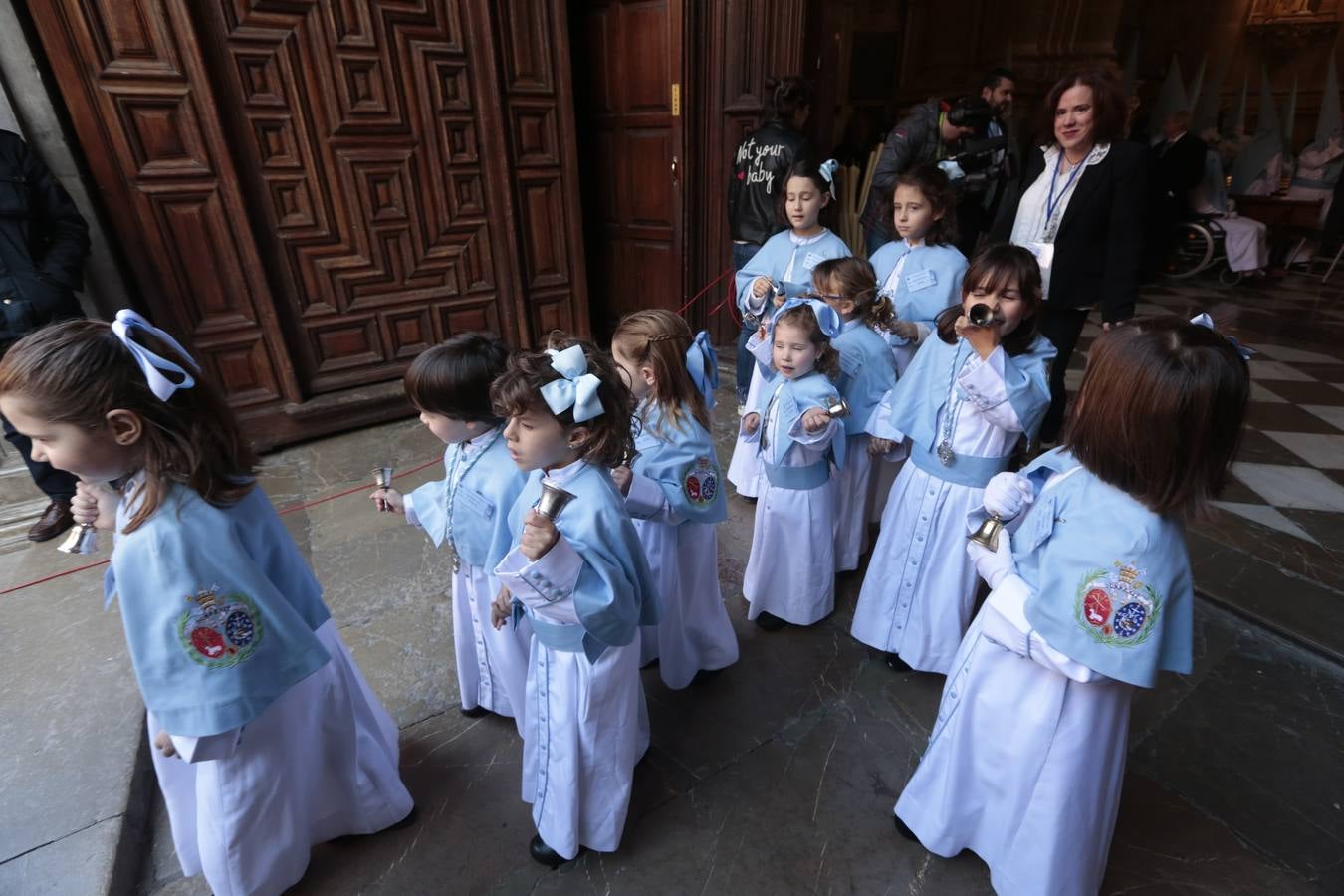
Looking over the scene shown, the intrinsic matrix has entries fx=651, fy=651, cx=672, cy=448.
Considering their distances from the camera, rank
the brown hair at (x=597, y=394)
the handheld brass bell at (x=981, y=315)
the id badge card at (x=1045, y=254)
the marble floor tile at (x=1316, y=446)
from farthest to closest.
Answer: the marble floor tile at (x=1316, y=446) → the id badge card at (x=1045, y=254) → the handheld brass bell at (x=981, y=315) → the brown hair at (x=597, y=394)

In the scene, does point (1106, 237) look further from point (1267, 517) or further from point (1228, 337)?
point (1228, 337)

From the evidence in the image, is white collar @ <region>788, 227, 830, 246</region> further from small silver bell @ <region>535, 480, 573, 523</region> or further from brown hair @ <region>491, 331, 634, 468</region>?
small silver bell @ <region>535, 480, 573, 523</region>

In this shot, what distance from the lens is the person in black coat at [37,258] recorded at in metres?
2.93

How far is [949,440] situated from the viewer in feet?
6.87

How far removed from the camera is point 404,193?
169 inches

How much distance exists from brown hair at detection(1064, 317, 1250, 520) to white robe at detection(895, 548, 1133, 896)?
1.12 feet

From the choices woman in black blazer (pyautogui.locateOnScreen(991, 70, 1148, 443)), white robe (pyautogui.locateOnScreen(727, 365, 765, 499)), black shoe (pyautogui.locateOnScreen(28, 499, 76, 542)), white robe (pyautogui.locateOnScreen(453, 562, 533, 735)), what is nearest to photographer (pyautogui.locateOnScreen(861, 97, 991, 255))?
woman in black blazer (pyautogui.locateOnScreen(991, 70, 1148, 443))

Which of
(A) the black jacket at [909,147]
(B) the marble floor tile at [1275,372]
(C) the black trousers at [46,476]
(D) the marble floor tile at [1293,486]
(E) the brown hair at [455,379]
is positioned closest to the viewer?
(E) the brown hair at [455,379]

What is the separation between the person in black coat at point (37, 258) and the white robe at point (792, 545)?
3344 millimetres

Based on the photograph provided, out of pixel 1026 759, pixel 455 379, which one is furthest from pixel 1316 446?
pixel 455 379

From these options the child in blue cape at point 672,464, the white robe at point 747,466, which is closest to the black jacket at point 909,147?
Result: the white robe at point 747,466

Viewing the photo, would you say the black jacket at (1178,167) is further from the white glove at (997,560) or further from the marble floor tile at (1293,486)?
the white glove at (997,560)

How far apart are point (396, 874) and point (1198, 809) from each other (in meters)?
2.25

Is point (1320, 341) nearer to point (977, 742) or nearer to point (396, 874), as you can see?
point (977, 742)
